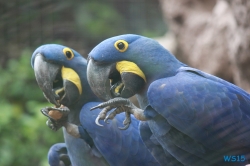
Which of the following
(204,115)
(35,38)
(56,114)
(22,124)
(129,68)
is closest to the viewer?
(204,115)

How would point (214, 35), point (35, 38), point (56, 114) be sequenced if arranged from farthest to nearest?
point (35, 38)
point (214, 35)
point (56, 114)

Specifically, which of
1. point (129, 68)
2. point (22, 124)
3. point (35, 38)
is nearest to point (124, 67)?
point (129, 68)

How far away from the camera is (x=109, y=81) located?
1611 millimetres

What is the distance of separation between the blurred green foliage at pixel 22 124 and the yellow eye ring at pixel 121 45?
1.71 m

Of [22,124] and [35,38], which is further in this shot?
[35,38]

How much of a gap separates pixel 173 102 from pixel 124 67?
0.21m

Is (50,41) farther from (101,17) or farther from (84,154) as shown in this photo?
(84,154)

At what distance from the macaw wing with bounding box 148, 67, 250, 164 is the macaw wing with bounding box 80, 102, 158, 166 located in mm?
284

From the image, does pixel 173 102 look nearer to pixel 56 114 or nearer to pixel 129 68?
pixel 129 68

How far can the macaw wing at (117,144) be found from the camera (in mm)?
1776

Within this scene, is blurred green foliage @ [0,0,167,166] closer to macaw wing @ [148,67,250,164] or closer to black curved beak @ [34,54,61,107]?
black curved beak @ [34,54,61,107]

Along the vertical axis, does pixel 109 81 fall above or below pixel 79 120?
above

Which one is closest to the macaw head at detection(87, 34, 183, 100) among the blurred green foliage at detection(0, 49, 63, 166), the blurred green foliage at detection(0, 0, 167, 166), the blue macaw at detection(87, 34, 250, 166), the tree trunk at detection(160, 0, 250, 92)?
the blue macaw at detection(87, 34, 250, 166)

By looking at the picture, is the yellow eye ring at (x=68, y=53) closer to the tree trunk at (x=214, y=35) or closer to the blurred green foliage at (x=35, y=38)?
the tree trunk at (x=214, y=35)
